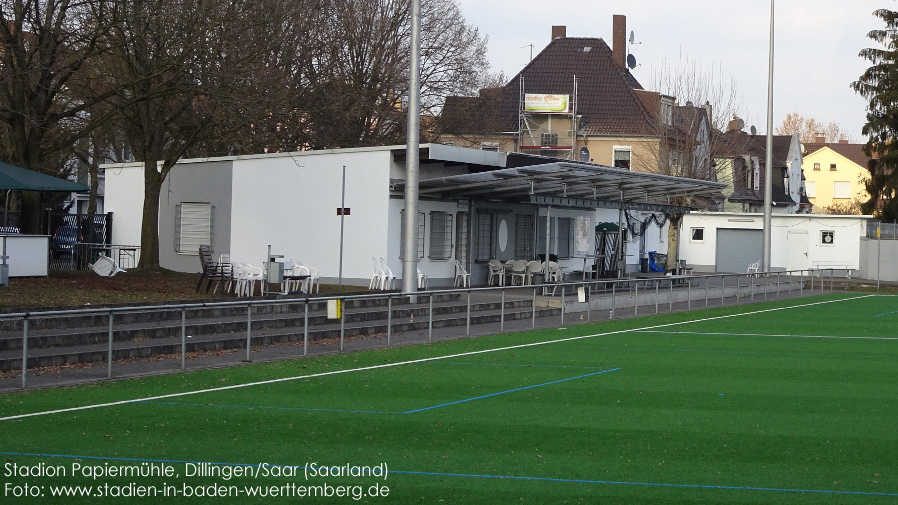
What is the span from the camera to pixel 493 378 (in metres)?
14.6

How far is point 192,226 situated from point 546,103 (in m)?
28.0

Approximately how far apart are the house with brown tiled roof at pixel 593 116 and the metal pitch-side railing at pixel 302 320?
23690mm

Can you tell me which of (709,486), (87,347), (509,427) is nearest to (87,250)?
(87,347)

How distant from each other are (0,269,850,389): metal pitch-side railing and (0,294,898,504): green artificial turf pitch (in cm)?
109

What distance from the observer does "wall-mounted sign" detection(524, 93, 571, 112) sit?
56969mm

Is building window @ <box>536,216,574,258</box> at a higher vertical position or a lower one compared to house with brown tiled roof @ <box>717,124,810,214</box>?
lower

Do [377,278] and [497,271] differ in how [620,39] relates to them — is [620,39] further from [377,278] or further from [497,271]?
[377,278]

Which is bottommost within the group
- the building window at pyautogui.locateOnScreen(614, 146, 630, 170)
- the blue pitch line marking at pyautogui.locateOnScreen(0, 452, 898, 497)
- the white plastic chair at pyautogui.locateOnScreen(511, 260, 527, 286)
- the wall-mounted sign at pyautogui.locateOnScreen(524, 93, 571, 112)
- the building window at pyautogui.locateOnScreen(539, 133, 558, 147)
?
the blue pitch line marking at pyautogui.locateOnScreen(0, 452, 898, 497)

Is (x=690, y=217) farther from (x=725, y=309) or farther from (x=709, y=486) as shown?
(x=709, y=486)

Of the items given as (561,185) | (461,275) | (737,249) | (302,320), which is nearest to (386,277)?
(461,275)

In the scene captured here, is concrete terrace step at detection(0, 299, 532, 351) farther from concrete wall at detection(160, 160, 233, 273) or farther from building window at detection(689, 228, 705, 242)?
building window at detection(689, 228, 705, 242)

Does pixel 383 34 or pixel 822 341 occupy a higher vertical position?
pixel 383 34

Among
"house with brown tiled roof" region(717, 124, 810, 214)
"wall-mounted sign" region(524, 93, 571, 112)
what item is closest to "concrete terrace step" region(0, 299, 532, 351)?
"wall-mounted sign" region(524, 93, 571, 112)

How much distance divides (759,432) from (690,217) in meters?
47.1
